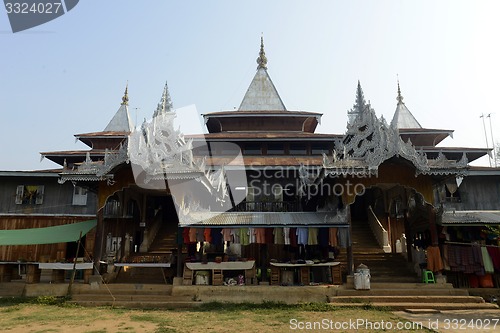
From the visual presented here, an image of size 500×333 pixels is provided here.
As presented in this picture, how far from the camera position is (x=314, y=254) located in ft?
59.8

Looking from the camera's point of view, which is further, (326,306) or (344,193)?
(344,193)

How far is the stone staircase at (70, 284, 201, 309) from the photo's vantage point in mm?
14055

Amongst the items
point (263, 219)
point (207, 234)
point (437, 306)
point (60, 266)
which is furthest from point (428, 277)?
point (60, 266)

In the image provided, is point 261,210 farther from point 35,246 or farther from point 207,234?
point 35,246

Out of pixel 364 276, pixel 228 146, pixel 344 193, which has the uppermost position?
pixel 228 146

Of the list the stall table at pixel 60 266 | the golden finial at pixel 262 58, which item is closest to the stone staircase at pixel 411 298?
the stall table at pixel 60 266

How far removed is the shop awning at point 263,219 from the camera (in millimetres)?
15859

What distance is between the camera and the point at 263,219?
17.1 meters

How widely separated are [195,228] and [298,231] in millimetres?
4376

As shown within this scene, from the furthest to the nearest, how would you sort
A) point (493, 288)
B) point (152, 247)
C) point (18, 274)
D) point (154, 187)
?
point (152, 247) < point (18, 274) < point (154, 187) < point (493, 288)

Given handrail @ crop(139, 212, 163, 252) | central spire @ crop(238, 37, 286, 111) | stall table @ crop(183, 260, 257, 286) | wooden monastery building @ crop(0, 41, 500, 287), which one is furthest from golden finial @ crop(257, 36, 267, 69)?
stall table @ crop(183, 260, 257, 286)

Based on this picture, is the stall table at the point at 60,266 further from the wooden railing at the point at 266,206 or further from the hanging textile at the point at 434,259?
the hanging textile at the point at 434,259

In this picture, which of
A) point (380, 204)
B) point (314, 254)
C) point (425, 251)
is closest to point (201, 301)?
point (314, 254)

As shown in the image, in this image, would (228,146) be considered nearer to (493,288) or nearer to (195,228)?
(195,228)
